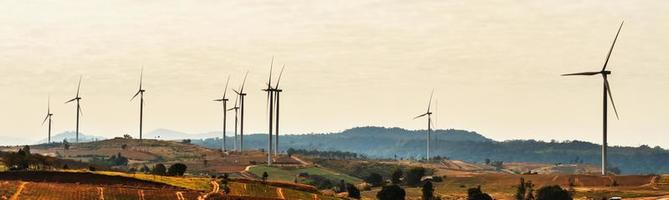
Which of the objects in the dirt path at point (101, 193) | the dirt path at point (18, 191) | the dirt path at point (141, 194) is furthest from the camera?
the dirt path at point (141, 194)

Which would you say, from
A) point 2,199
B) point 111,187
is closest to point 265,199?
point 111,187

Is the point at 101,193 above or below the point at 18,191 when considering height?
below

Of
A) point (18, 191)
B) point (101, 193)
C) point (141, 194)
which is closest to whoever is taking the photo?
point (18, 191)

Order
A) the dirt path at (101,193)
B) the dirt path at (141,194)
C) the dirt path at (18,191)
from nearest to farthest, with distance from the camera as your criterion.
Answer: the dirt path at (18,191) < the dirt path at (101,193) < the dirt path at (141,194)

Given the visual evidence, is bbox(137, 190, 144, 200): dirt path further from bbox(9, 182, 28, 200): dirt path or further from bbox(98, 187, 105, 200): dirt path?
bbox(9, 182, 28, 200): dirt path

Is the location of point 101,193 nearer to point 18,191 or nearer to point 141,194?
point 141,194

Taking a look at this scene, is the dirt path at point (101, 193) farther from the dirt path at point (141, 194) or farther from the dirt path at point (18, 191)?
the dirt path at point (18, 191)

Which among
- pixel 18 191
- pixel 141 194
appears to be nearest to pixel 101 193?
pixel 141 194

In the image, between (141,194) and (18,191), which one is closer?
(18,191)

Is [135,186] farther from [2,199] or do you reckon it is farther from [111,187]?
[2,199]

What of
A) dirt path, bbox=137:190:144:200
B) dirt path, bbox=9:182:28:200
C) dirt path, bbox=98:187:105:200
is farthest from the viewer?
dirt path, bbox=137:190:144:200

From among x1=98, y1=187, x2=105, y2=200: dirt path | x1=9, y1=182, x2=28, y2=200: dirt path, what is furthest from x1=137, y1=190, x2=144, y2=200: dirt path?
x1=9, y1=182, x2=28, y2=200: dirt path

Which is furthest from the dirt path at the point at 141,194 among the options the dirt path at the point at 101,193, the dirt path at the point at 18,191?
the dirt path at the point at 18,191

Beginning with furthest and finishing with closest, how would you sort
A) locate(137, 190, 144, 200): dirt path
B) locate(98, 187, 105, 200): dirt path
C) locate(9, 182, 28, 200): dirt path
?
locate(137, 190, 144, 200): dirt path, locate(98, 187, 105, 200): dirt path, locate(9, 182, 28, 200): dirt path
